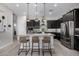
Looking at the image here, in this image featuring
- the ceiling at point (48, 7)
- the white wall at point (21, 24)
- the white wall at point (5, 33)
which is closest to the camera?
the ceiling at point (48, 7)

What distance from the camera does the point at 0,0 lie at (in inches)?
129

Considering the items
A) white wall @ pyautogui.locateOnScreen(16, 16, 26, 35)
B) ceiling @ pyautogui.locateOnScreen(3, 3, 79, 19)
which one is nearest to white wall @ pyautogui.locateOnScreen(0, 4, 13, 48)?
ceiling @ pyautogui.locateOnScreen(3, 3, 79, 19)

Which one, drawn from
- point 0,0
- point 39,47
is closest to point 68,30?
point 39,47

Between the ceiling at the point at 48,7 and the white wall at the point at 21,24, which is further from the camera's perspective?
the white wall at the point at 21,24

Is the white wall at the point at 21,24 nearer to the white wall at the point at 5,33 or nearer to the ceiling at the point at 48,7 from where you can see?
the ceiling at the point at 48,7

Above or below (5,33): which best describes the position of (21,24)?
above

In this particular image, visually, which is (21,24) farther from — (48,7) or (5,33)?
(48,7)

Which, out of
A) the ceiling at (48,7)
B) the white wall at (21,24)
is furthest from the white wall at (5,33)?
the white wall at (21,24)

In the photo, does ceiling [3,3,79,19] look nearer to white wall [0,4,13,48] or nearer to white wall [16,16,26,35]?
white wall [0,4,13,48]

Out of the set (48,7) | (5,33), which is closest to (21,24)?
(5,33)

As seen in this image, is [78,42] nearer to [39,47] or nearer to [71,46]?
[71,46]

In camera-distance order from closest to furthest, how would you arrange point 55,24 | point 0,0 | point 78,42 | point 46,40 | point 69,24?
point 0,0, point 46,40, point 78,42, point 69,24, point 55,24

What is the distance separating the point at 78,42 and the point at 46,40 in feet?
6.64

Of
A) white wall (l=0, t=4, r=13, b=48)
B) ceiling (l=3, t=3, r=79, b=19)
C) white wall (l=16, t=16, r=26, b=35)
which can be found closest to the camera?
ceiling (l=3, t=3, r=79, b=19)
